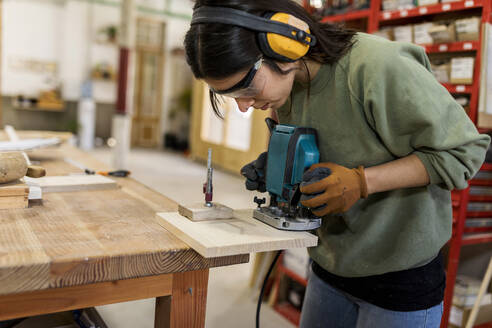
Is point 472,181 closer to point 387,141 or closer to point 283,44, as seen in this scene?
point 387,141

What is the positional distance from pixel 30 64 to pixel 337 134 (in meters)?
9.49

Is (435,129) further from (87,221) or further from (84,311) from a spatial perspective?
(84,311)

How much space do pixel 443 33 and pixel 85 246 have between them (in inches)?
79.5

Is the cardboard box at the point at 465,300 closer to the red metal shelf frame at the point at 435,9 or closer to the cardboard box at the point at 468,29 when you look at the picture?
the cardboard box at the point at 468,29

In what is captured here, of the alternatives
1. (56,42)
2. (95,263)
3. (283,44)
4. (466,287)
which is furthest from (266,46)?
(56,42)

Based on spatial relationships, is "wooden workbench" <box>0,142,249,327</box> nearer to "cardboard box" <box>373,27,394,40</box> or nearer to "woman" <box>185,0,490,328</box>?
"woman" <box>185,0,490,328</box>

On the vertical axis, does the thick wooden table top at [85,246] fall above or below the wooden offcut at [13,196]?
below

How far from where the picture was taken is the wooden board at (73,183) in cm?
136

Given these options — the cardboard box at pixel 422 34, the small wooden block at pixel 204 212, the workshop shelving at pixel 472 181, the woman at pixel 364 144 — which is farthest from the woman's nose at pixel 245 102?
the cardboard box at pixel 422 34

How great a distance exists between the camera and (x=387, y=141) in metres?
0.93

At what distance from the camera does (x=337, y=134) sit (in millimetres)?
1016

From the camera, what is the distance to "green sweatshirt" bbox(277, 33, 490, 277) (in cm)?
88

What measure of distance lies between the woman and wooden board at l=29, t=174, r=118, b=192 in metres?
0.57

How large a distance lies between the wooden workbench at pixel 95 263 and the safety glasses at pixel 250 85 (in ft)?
1.17
